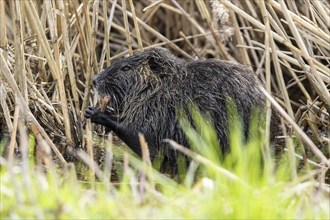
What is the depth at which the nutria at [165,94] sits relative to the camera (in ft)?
13.9

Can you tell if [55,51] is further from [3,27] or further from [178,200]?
[178,200]

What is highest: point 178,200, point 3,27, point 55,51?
point 3,27

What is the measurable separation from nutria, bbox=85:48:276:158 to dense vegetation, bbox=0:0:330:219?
0.32ft

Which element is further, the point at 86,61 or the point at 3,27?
the point at 86,61

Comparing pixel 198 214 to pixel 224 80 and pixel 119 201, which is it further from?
pixel 224 80

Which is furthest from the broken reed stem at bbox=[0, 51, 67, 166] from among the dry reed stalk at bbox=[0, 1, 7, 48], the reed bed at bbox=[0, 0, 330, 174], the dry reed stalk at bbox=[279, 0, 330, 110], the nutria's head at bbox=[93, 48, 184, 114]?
the dry reed stalk at bbox=[279, 0, 330, 110]

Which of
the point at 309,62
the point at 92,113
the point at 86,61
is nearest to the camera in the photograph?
the point at 309,62

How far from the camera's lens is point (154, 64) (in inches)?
177

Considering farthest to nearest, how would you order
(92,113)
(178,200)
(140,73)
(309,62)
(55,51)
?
1. (140,73)
2. (92,113)
3. (55,51)
4. (309,62)
5. (178,200)

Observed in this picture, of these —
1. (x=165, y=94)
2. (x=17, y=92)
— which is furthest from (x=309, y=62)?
(x=17, y=92)

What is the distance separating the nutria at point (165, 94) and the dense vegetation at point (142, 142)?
99mm

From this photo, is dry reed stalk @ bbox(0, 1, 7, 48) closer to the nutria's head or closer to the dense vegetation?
the dense vegetation

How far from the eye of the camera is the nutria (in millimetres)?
4238

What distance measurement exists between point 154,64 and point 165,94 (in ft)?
0.64
